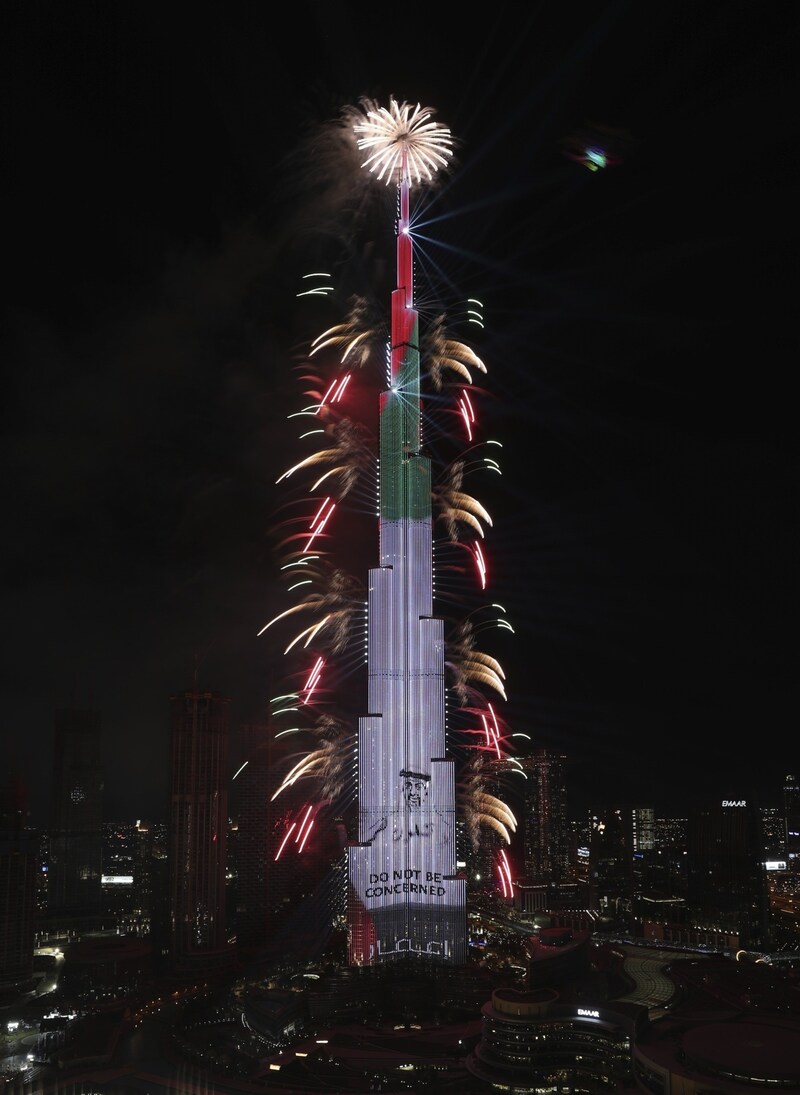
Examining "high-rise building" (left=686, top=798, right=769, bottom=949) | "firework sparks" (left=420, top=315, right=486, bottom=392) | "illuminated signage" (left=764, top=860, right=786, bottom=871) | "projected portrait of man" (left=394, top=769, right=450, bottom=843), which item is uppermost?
"firework sparks" (left=420, top=315, right=486, bottom=392)

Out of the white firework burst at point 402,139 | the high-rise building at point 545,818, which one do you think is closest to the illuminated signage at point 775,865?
the high-rise building at point 545,818

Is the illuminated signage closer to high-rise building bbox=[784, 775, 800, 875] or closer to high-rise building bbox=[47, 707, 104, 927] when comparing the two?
high-rise building bbox=[784, 775, 800, 875]

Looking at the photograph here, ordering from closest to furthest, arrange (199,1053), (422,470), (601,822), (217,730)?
(199,1053) < (422,470) < (217,730) < (601,822)

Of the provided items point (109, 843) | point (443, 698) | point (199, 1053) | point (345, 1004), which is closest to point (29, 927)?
point (199, 1053)

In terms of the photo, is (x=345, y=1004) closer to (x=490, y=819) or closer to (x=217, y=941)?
(x=490, y=819)

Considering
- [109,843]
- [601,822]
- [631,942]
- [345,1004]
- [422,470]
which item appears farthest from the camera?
[109,843]

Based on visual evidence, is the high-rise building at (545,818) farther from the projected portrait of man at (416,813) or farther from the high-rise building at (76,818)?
the projected portrait of man at (416,813)

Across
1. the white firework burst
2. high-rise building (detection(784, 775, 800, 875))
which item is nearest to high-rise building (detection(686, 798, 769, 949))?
high-rise building (detection(784, 775, 800, 875))
